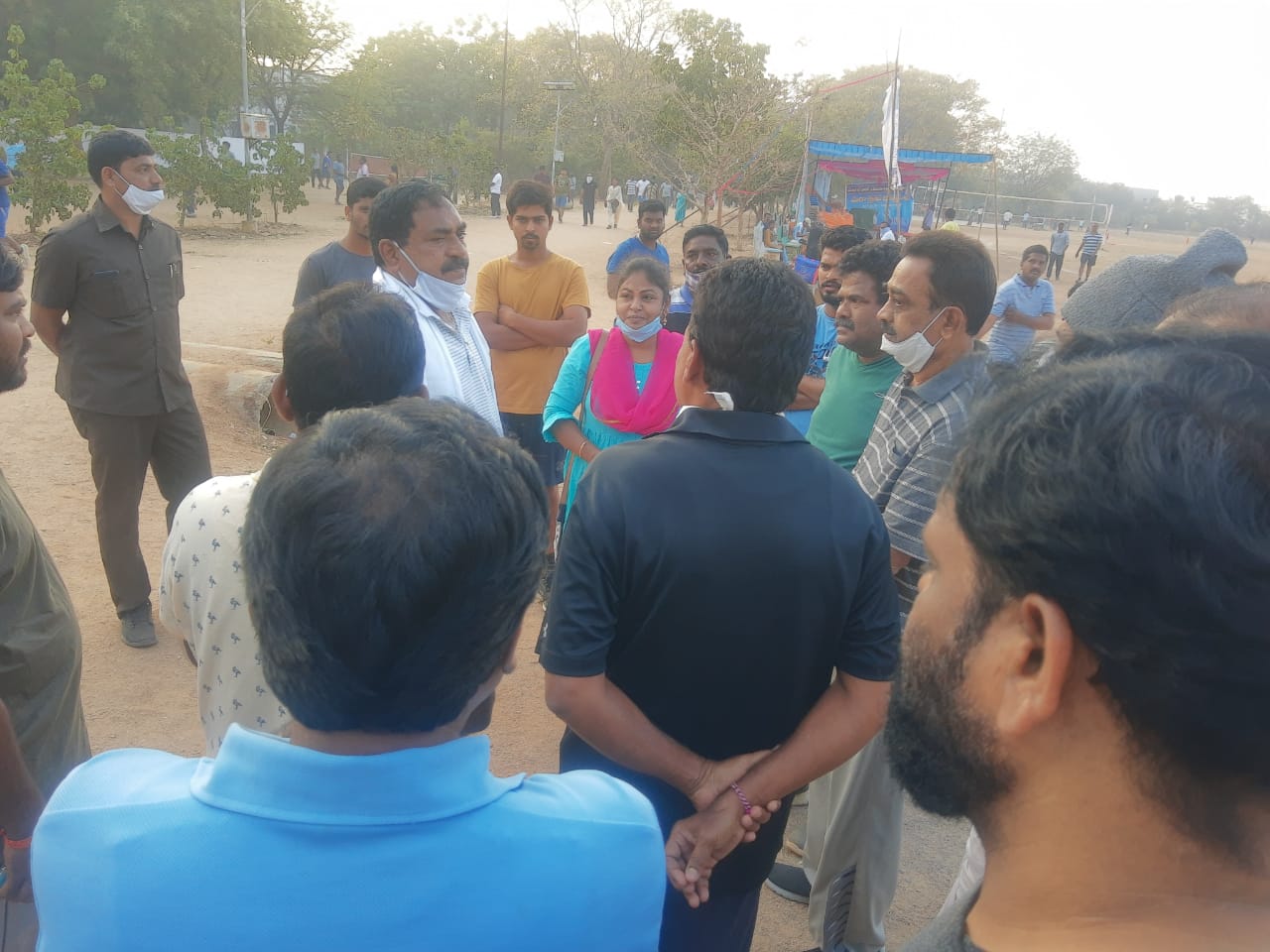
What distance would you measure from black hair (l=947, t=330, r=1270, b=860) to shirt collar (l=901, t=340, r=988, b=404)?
1.65m

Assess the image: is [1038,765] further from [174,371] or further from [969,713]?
[174,371]

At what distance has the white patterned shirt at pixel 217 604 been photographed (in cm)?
160

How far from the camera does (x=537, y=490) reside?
40.6 inches

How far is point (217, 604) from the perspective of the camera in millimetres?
1614

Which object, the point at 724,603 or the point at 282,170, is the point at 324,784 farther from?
the point at 282,170

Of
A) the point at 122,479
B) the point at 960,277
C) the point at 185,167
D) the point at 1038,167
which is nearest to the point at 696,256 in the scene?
the point at 960,277

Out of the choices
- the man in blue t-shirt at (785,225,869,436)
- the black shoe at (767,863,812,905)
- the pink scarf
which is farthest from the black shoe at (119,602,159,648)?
the man in blue t-shirt at (785,225,869,436)

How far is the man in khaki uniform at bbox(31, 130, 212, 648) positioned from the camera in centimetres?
360

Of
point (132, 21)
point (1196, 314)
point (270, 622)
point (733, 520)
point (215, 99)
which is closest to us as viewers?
point (270, 622)

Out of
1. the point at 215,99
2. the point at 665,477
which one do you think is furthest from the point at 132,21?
the point at 665,477

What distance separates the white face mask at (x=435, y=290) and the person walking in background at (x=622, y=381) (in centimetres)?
57

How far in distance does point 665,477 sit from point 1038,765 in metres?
0.94

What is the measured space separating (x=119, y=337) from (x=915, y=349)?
10.7 ft

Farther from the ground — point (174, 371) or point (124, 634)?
point (174, 371)
